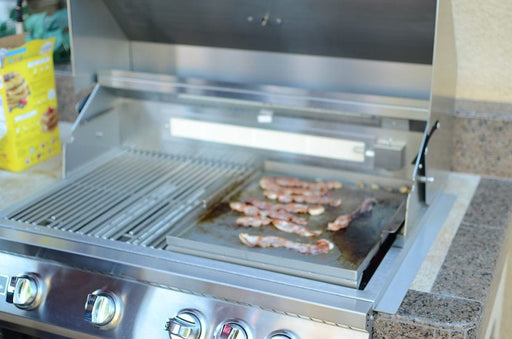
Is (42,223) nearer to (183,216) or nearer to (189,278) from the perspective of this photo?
(183,216)

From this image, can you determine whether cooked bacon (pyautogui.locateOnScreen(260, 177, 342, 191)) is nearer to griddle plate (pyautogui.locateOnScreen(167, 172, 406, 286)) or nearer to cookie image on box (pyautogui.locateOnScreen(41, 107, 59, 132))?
griddle plate (pyautogui.locateOnScreen(167, 172, 406, 286))

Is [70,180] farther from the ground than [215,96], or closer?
closer

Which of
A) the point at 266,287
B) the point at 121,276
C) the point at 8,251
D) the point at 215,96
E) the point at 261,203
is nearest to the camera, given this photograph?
the point at 266,287

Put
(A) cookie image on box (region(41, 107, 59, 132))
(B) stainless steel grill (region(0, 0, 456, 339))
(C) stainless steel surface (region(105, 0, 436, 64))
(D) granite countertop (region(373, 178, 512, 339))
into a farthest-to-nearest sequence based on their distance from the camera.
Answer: (A) cookie image on box (region(41, 107, 59, 132)) → (C) stainless steel surface (region(105, 0, 436, 64)) → (B) stainless steel grill (region(0, 0, 456, 339)) → (D) granite countertop (region(373, 178, 512, 339))

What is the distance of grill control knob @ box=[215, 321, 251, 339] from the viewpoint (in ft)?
3.68

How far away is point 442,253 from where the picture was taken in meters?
1.30

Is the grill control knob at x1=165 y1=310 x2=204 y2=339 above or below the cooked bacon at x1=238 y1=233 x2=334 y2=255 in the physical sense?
below

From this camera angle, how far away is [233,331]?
1.12 metres

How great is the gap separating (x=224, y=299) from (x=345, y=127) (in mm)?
604

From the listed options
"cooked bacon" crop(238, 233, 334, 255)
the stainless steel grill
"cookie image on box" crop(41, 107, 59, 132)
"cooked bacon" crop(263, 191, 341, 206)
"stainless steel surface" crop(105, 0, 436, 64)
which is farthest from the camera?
"cookie image on box" crop(41, 107, 59, 132)

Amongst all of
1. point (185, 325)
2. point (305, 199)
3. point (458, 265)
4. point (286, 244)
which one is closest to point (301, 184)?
point (305, 199)

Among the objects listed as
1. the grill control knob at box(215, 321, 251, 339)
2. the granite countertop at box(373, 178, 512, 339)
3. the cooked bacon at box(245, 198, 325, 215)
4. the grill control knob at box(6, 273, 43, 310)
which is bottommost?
the grill control knob at box(6, 273, 43, 310)

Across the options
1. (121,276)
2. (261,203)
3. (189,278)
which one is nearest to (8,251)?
(121,276)

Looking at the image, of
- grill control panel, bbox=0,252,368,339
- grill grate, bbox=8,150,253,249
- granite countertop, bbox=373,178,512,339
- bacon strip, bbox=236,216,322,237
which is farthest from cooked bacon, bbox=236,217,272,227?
granite countertop, bbox=373,178,512,339
